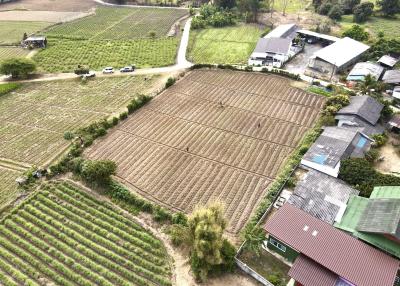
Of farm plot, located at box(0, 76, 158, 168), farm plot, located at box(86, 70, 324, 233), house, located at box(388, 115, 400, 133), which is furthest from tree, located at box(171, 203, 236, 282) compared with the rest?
house, located at box(388, 115, 400, 133)

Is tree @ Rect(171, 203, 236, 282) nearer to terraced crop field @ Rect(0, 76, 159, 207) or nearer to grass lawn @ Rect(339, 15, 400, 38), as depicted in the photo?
terraced crop field @ Rect(0, 76, 159, 207)

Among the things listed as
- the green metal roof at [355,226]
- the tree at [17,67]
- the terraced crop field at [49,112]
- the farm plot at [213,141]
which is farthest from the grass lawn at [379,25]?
the tree at [17,67]

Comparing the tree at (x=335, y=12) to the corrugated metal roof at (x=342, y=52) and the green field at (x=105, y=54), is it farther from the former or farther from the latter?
the green field at (x=105, y=54)

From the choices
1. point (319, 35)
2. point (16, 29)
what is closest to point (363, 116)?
point (319, 35)

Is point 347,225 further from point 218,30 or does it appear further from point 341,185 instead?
point 218,30

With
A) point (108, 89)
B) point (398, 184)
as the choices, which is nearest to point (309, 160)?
point (398, 184)

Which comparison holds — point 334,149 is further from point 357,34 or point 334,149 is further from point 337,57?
point 357,34
